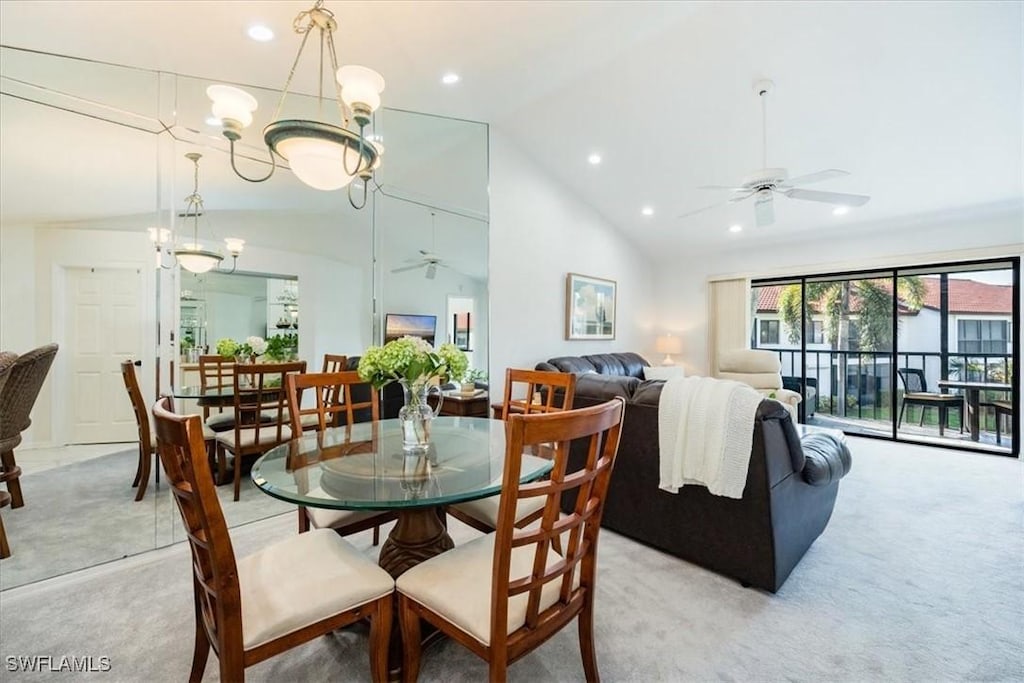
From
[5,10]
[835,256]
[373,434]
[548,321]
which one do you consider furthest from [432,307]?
[835,256]

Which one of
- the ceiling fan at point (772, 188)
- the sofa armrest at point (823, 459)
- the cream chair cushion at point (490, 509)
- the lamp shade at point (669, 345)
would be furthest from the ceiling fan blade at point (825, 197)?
the lamp shade at point (669, 345)

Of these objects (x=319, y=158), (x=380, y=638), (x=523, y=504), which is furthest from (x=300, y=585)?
(x=319, y=158)

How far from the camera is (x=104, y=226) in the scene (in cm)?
268

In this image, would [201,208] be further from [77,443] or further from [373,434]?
[373,434]

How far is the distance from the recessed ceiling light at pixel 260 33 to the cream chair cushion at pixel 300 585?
8.68 feet

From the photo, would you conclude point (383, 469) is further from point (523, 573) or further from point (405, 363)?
point (523, 573)

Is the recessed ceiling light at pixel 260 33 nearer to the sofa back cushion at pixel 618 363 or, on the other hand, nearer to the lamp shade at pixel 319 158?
the lamp shade at pixel 319 158

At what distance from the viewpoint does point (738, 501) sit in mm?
2049

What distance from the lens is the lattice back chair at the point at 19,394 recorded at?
1989 millimetres

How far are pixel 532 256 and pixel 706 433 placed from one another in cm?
312

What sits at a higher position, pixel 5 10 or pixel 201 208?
pixel 5 10

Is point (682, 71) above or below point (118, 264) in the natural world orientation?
above

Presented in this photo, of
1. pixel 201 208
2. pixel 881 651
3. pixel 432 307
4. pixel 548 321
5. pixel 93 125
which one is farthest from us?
pixel 548 321

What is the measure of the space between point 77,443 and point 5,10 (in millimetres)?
2268
